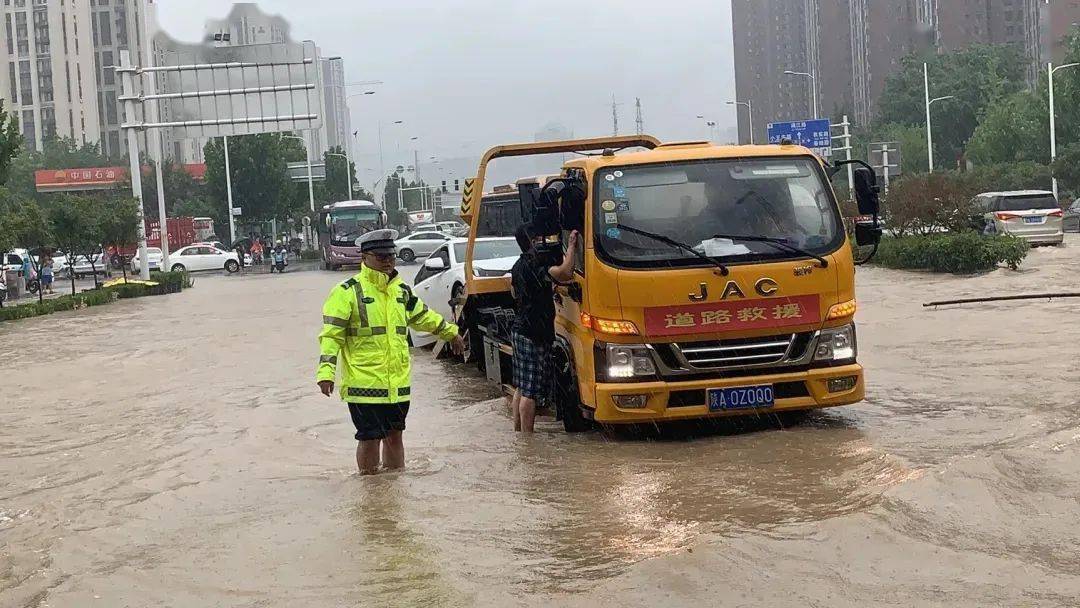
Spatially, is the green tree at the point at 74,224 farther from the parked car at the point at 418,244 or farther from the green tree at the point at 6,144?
the parked car at the point at 418,244

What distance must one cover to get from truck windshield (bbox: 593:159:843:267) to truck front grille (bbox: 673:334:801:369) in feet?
1.80

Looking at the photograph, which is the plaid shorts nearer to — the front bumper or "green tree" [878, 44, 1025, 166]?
the front bumper

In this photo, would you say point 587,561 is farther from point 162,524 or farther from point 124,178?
point 124,178

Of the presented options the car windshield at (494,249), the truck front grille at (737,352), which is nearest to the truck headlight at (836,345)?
the truck front grille at (737,352)

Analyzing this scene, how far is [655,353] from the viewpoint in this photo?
877 cm

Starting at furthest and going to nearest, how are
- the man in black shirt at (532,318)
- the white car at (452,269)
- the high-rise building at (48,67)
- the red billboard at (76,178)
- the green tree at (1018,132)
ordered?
the high-rise building at (48,67) < the red billboard at (76,178) < the green tree at (1018,132) < the white car at (452,269) < the man in black shirt at (532,318)

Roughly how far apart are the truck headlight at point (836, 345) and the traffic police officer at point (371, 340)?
293 centimetres

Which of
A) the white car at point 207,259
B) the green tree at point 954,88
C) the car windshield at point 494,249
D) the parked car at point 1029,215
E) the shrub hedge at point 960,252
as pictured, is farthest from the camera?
the green tree at point 954,88

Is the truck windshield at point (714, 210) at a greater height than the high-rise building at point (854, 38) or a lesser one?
lesser

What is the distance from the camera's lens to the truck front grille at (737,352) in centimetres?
880

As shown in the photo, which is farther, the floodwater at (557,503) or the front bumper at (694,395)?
the front bumper at (694,395)

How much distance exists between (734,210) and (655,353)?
118cm

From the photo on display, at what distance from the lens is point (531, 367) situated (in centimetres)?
966

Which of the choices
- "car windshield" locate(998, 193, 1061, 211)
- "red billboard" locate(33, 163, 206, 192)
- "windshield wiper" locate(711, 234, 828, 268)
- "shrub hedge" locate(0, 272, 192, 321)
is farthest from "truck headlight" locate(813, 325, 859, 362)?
"red billboard" locate(33, 163, 206, 192)
